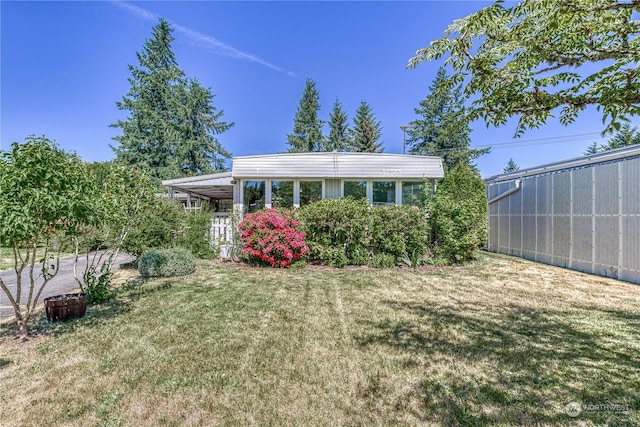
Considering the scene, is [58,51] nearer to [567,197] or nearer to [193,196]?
[193,196]

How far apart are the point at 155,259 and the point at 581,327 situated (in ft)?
26.1

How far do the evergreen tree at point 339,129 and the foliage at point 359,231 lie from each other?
24.1 m

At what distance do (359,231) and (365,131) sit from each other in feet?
81.1

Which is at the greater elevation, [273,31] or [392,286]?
[273,31]

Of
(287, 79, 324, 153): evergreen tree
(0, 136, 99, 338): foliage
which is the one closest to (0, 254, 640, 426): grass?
(0, 136, 99, 338): foliage

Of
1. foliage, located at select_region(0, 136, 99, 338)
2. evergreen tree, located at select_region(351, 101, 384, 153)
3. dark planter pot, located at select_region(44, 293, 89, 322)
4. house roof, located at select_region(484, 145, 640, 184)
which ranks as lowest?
dark planter pot, located at select_region(44, 293, 89, 322)

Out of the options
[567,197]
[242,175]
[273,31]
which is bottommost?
[567,197]

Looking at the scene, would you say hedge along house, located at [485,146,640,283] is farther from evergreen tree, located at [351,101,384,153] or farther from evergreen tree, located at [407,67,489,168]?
evergreen tree, located at [351,101,384,153]

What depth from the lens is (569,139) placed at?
86.7 feet

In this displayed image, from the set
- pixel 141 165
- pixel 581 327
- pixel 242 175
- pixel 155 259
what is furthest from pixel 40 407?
pixel 141 165

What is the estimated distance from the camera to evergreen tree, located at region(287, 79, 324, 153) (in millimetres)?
30703

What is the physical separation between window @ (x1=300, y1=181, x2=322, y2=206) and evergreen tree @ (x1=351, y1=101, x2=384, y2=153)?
2109cm

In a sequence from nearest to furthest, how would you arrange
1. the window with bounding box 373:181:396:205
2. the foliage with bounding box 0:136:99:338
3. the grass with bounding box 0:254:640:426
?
the grass with bounding box 0:254:640:426
the foliage with bounding box 0:136:99:338
the window with bounding box 373:181:396:205

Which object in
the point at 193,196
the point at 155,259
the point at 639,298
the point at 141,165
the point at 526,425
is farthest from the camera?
the point at 141,165
